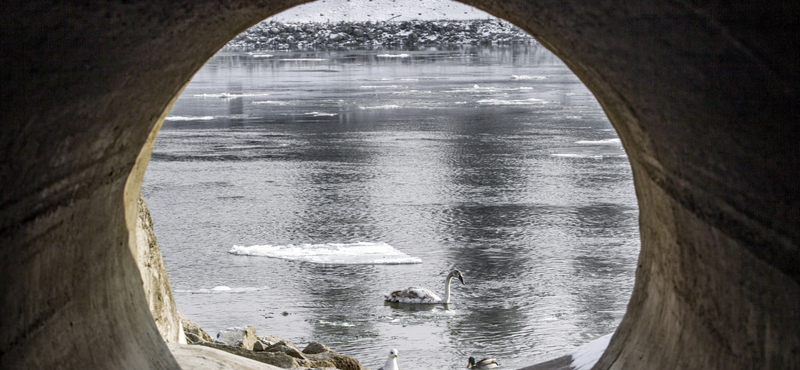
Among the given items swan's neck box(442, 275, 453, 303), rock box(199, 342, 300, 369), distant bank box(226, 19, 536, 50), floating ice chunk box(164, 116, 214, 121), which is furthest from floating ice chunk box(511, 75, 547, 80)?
rock box(199, 342, 300, 369)

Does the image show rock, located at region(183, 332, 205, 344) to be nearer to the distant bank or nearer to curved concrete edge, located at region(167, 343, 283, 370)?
curved concrete edge, located at region(167, 343, 283, 370)

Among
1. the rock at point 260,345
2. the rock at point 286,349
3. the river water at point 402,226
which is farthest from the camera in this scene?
the river water at point 402,226

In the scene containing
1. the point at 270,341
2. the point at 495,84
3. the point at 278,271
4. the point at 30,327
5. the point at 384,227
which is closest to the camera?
the point at 30,327

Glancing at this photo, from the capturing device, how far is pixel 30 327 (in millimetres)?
2160

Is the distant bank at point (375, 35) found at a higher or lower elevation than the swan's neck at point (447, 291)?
higher

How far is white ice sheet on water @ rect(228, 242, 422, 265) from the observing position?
1016 cm

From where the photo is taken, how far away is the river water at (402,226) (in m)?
8.33

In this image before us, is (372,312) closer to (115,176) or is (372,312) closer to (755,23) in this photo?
(115,176)

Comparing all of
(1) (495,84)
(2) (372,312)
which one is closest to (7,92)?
(2) (372,312)

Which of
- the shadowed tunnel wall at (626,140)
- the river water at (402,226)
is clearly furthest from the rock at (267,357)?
the river water at (402,226)

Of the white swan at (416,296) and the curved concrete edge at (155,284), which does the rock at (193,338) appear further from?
the white swan at (416,296)

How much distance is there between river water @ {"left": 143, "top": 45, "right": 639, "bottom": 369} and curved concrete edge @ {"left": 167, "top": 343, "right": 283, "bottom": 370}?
325cm

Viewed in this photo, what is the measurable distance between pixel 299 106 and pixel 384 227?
14.4 metres

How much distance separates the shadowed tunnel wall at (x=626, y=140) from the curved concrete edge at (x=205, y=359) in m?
1.00
